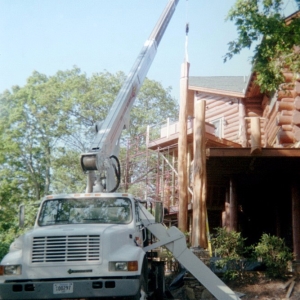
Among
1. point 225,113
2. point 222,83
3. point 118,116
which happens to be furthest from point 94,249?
point 222,83

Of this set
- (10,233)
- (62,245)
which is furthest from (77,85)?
(62,245)

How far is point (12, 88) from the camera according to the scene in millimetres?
37719

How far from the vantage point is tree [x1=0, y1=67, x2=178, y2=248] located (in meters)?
36.5

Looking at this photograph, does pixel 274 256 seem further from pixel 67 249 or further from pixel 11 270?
pixel 11 270

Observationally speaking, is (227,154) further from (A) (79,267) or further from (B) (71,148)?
(B) (71,148)

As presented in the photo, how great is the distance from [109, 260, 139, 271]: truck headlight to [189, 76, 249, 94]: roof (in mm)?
17889

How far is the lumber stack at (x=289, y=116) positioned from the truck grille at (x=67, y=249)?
10698 mm

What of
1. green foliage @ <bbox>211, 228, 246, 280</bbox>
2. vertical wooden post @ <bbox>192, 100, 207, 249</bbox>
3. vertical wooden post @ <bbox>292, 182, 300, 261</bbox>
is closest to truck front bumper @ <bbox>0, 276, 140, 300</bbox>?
green foliage @ <bbox>211, 228, 246, 280</bbox>

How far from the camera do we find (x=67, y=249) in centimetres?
805

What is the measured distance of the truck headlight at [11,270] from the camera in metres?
7.93

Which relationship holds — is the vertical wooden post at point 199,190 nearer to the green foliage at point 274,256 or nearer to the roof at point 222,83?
the green foliage at point 274,256

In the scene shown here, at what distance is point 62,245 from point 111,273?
101cm

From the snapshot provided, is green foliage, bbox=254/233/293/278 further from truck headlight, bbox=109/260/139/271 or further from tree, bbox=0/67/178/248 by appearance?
tree, bbox=0/67/178/248

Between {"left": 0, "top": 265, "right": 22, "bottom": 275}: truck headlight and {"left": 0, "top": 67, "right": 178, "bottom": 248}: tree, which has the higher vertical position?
{"left": 0, "top": 67, "right": 178, "bottom": 248}: tree
